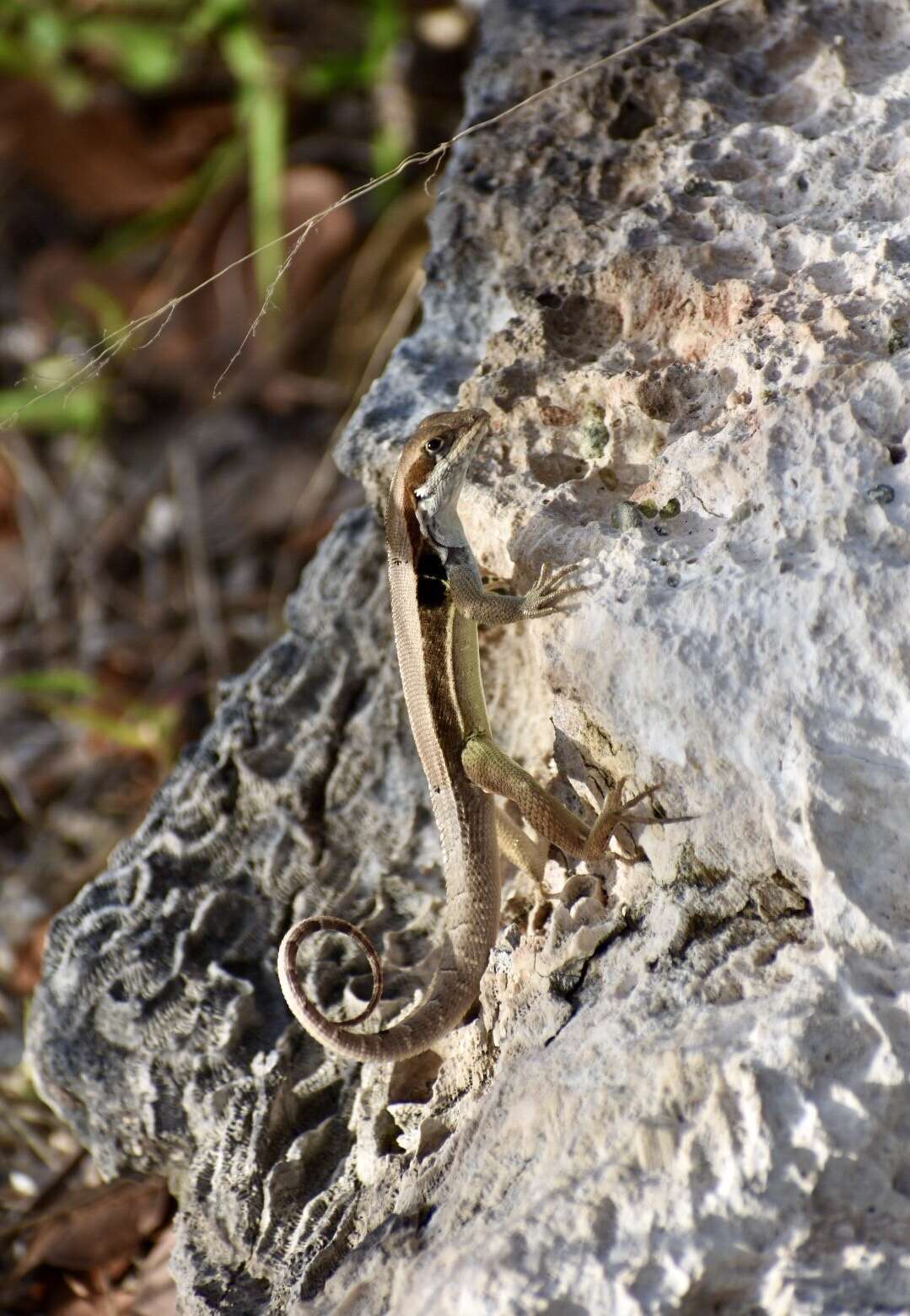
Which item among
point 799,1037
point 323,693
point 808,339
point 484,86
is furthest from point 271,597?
point 799,1037

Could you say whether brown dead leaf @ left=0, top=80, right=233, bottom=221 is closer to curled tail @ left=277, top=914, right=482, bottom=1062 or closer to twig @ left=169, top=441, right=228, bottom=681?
twig @ left=169, top=441, right=228, bottom=681

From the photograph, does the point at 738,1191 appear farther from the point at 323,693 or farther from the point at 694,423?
the point at 323,693

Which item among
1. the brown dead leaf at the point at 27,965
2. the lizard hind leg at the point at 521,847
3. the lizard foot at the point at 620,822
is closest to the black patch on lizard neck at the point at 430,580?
the lizard hind leg at the point at 521,847

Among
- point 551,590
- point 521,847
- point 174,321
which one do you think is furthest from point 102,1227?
point 174,321

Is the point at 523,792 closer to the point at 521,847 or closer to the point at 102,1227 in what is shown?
the point at 521,847

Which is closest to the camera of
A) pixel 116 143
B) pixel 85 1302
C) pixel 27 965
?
pixel 85 1302

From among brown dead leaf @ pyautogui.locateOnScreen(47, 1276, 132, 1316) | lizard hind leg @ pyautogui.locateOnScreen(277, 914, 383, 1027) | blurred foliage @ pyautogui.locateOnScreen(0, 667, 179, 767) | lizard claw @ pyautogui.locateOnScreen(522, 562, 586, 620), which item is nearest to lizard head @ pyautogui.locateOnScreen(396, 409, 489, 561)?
lizard claw @ pyautogui.locateOnScreen(522, 562, 586, 620)

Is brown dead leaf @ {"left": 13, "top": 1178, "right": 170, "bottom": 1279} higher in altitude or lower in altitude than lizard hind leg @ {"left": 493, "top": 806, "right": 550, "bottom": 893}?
lower

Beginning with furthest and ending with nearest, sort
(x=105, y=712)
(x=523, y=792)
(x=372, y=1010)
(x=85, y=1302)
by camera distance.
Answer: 1. (x=105, y=712)
2. (x=85, y=1302)
3. (x=523, y=792)
4. (x=372, y=1010)
